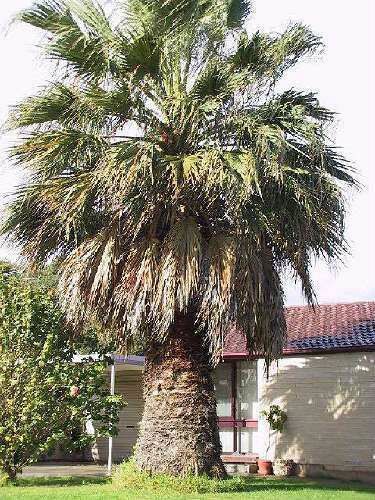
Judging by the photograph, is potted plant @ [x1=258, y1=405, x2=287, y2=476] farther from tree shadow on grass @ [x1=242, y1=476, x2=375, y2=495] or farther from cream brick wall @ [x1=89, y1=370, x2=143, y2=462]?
cream brick wall @ [x1=89, y1=370, x2=143, y2=462]

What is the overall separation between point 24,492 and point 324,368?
902 cm

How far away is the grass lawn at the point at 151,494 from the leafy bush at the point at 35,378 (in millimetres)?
859

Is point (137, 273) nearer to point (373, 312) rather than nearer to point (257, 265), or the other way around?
point (257, 265)

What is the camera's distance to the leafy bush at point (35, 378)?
628 inches

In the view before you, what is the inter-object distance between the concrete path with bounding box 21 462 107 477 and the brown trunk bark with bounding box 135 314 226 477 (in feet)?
17.8

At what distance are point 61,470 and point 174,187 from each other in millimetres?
10443

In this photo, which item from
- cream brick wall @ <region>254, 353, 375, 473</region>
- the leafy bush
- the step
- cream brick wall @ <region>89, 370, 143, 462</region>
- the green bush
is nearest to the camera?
the green bush

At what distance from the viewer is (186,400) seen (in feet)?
45.6

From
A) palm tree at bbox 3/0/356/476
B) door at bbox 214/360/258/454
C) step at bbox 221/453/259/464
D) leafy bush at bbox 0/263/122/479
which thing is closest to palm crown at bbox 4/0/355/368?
palm tree at bbox 3/0/356/476

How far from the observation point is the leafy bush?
16.0 metres

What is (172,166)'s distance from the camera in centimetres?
1324

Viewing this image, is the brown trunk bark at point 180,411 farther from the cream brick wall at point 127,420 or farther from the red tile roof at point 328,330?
the cream brick wall at point 127,420

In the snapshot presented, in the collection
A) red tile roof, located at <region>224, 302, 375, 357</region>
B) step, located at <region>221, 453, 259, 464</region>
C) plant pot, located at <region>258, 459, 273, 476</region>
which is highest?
red tile roof, located at <region>224, 302, 375, 357</region>

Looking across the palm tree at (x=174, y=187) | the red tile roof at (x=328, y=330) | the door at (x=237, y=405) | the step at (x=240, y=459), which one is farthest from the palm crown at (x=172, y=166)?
the door at (x=237, y=405)
